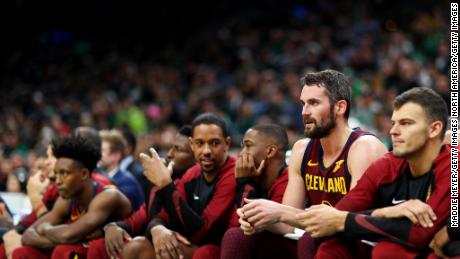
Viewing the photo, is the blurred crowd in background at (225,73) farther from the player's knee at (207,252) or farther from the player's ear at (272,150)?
the player's knee at (207,252)

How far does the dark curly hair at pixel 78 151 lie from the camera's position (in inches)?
241

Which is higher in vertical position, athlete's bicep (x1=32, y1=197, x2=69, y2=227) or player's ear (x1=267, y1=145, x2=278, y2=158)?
player's ear (x1=267, y1=145, x2=278, y2=158)

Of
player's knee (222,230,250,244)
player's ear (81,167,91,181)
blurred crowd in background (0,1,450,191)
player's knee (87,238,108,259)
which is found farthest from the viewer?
blurred crowd in background (0,1,450,191)

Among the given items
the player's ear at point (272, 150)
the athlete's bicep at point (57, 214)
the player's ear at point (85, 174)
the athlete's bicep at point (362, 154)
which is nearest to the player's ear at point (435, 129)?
the athlete's bicep at point (362, 154)

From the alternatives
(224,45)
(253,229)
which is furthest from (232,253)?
(224,45)

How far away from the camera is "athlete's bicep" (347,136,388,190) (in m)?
4.61

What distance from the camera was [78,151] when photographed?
6.14 meters

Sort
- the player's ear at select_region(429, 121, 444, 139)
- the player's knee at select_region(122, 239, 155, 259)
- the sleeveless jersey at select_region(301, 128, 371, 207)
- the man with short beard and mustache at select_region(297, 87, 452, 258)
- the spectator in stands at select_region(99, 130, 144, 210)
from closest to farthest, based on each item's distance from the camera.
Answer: the man with short beard and mustache at select_region(297, 87, 452, 258), the player's ear at select_region(429, 121, 444, 139), the sleeveless jersey at select_region(301, 128, 371, 207), the player's knee at select_region(122, 239, 155, 259), the spectator in stands at select_region(99, 130, 144, 210)

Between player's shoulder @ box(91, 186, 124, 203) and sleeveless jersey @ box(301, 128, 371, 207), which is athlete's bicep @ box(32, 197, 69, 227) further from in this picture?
sleeveless jersey @ box(301, 128, 371, 207)

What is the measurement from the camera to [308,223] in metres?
4.25

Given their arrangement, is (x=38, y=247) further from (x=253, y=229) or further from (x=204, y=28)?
(x=204, y=28)

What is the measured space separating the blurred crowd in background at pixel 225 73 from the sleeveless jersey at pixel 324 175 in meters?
5.34

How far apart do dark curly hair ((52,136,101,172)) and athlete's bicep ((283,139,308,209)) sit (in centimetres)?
186

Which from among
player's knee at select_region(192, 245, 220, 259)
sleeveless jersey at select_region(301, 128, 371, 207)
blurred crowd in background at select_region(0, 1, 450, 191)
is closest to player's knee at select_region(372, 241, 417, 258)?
sleeveless jersey at select_region(301, 128, 371, 207)
